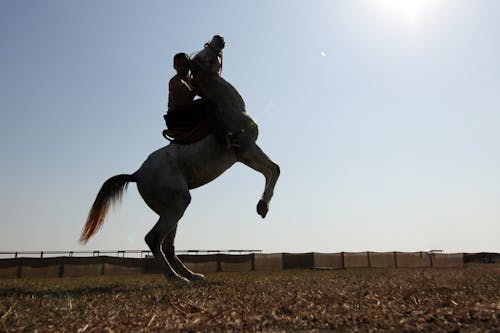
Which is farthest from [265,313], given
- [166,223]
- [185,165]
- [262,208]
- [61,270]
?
[61,270]

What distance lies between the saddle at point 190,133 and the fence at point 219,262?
789 cm

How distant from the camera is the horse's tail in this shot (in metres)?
5.22

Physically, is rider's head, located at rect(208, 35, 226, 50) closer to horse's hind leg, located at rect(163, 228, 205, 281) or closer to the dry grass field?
horse's hind leg, located at rect(163, 228, 205, 281)

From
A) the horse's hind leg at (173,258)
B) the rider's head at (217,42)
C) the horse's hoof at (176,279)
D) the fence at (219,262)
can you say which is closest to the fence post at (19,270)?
the fence at (219,262)

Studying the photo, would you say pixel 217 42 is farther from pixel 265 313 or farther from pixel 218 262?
pixel 218 262

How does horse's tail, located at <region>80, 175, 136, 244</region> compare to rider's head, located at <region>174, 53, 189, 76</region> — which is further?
rider's head, located at <region>174, 53, 189, 76</region>

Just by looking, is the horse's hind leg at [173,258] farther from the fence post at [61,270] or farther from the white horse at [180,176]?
the fence post at [61,270]

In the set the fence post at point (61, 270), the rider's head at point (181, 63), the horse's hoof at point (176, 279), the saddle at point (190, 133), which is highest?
the rider's head at point (181, 63)

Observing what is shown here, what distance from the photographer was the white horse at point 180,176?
486cm

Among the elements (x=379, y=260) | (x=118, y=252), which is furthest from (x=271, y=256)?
(x=118, y=252)

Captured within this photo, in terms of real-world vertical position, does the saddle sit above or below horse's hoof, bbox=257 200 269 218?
above

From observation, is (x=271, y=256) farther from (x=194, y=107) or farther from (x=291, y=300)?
(x=291, y=300)

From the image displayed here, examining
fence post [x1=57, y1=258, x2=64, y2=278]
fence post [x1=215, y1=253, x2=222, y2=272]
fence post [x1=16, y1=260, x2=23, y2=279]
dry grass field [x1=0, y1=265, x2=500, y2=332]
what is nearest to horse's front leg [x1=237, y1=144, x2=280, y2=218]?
dry grass field [x1=0, y1=265, x2=500, y2=332]

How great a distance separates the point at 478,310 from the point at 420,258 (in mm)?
21893
